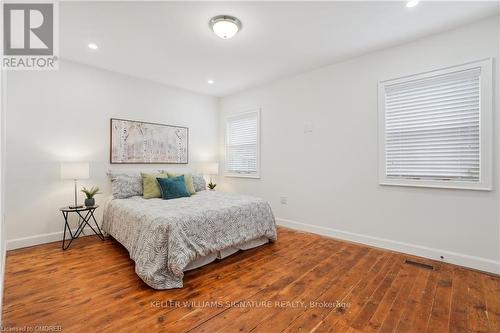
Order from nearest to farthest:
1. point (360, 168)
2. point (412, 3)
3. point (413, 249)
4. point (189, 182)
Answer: point (412, 3)
point (413, 249)
point (360, 168)
point (189, 182)

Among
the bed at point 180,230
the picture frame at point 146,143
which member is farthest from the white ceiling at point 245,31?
the bed at point 180,230

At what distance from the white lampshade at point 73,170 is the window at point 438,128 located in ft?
12.8

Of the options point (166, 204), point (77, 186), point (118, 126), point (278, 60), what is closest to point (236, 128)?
point (278, 60)

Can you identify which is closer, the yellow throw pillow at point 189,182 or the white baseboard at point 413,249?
the white baseboard at point 413,249

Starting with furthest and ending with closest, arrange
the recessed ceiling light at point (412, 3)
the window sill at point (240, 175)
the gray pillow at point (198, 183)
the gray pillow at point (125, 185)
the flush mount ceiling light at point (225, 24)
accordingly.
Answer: the window sill at point (240, 175) → the gray pillow at point (198, 183) → the gray pillow at point (125, 185) → the flush mount ceiling light at point (225, 24) → the recessed ceiling light at point (412, 3)

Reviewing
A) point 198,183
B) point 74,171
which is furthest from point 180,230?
point 198,183

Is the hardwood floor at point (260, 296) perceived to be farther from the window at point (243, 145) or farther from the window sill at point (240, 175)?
the window at point (243, 145)

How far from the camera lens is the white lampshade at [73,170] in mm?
3020

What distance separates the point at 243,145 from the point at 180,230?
281 cm

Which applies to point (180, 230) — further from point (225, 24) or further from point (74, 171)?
point (225, 24)

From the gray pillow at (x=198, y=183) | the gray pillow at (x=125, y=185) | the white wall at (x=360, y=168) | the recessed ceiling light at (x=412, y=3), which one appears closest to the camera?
the recessed ceiling light at (x=412, y=3)

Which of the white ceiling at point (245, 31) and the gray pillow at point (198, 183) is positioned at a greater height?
the white ceiling at point (245, 31)

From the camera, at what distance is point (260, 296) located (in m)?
1.97

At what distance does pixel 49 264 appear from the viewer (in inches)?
100
